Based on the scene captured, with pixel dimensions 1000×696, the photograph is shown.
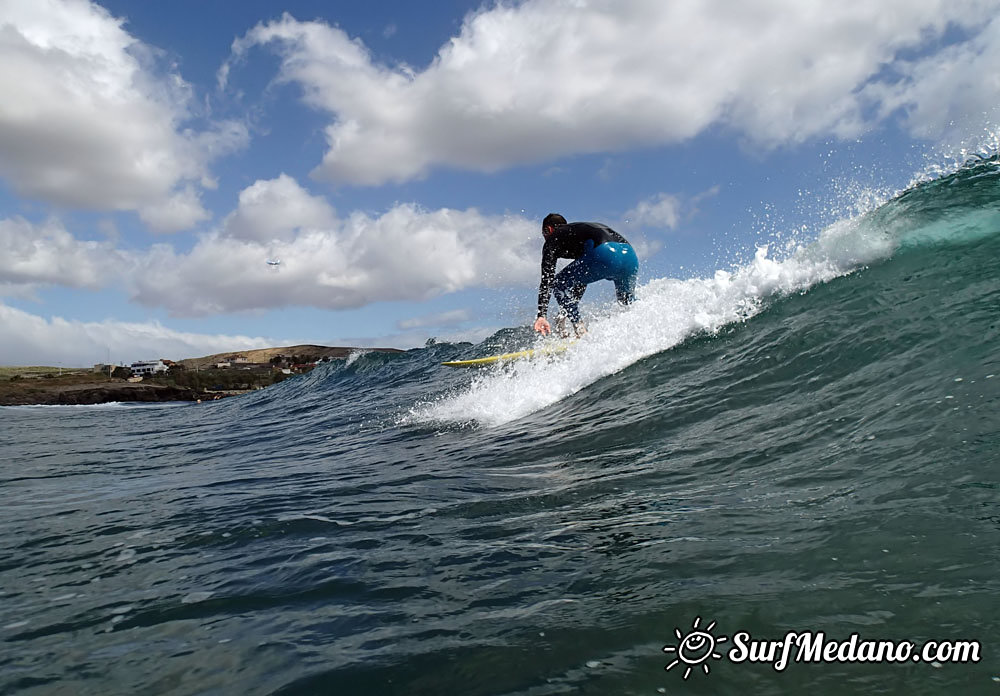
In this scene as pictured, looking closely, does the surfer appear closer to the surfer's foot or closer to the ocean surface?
the surfer's foot

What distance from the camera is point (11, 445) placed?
8773 millimetres

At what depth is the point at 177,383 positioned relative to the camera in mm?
29344

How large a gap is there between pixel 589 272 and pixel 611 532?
6.70m

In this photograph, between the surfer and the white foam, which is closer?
the white foam

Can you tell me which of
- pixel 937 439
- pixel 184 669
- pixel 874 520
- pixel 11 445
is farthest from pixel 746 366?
pixel 11 445

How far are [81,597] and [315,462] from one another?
3336 mm

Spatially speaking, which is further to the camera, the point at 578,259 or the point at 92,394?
the point at 92,394

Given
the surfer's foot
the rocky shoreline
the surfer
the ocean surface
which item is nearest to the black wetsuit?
the surfer

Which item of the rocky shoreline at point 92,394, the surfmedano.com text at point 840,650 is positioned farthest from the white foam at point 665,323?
the rocky shoreline at point 92,394

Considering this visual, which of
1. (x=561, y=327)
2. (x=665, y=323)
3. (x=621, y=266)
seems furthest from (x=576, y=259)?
(x=665, y=323)

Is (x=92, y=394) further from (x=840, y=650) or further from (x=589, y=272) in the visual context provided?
(x=840, y=650)

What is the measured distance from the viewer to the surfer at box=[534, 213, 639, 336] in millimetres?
8734

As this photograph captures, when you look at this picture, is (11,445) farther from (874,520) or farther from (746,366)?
(874,520)

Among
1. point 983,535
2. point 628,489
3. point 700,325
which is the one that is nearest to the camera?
point 983,535
